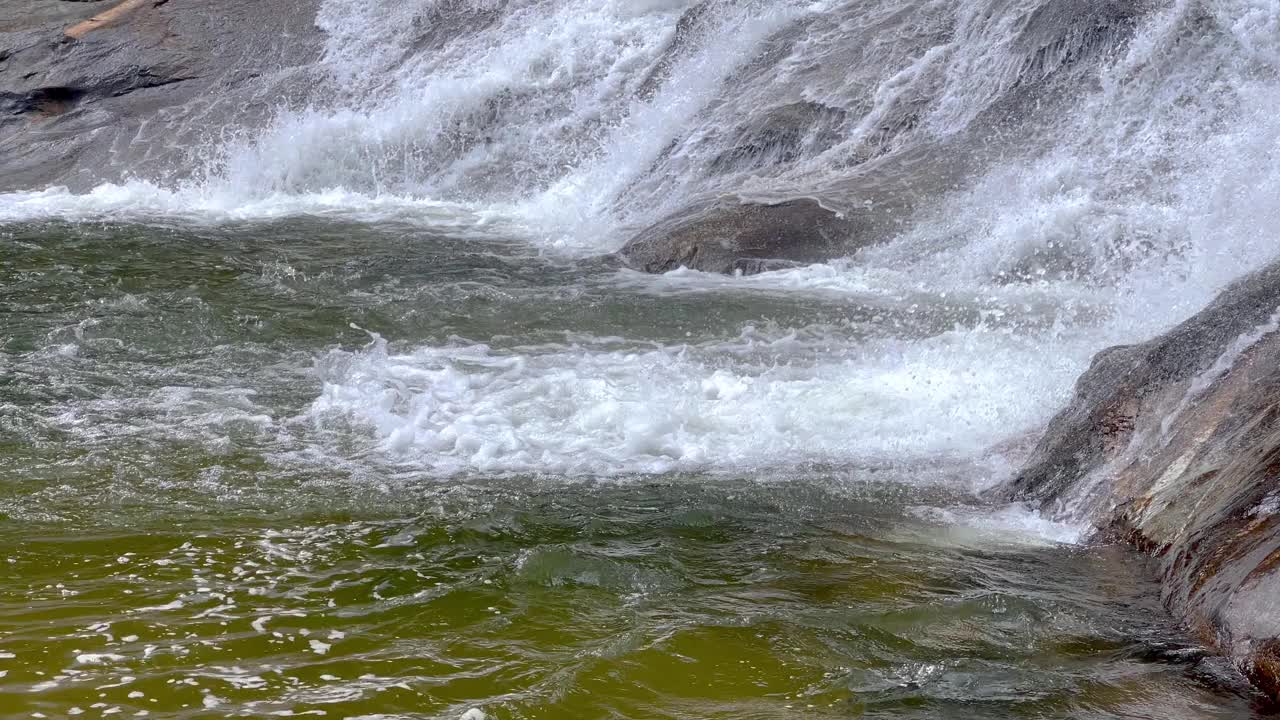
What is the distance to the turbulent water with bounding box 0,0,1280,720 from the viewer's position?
3504mm

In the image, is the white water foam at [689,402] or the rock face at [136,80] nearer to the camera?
the white water foam at [689,402]

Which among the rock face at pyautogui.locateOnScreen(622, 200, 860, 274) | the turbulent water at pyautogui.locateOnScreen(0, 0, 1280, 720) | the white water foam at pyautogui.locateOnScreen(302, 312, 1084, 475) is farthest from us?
the rock face at pyautogui.locateOnScreen(622, 200, 860, 274)

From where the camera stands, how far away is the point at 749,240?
370 inches

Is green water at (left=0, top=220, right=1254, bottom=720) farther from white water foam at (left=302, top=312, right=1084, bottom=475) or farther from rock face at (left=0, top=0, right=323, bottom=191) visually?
rock face at (left=0, top=0, right=323, bottom=191)

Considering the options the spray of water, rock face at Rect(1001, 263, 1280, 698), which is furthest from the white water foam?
rock face at Rect(1001, 263, 1280, 698)

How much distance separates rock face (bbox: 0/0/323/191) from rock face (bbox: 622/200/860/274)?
6.02 m

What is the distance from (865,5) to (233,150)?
6529 millimetres

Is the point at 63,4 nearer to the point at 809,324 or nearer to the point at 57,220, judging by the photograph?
the point at 57,220

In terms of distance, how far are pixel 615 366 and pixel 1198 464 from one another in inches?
129

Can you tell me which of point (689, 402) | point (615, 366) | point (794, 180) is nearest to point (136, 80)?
point (794, 180)

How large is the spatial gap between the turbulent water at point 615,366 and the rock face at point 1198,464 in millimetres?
148

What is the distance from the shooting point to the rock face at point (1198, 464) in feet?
11.8

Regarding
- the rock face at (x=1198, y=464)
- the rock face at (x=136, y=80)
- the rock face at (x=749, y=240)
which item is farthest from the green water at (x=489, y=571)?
the rock face at (x=136, y=80)

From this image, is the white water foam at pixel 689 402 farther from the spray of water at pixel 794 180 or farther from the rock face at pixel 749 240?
the rock face at pixel 749 240
